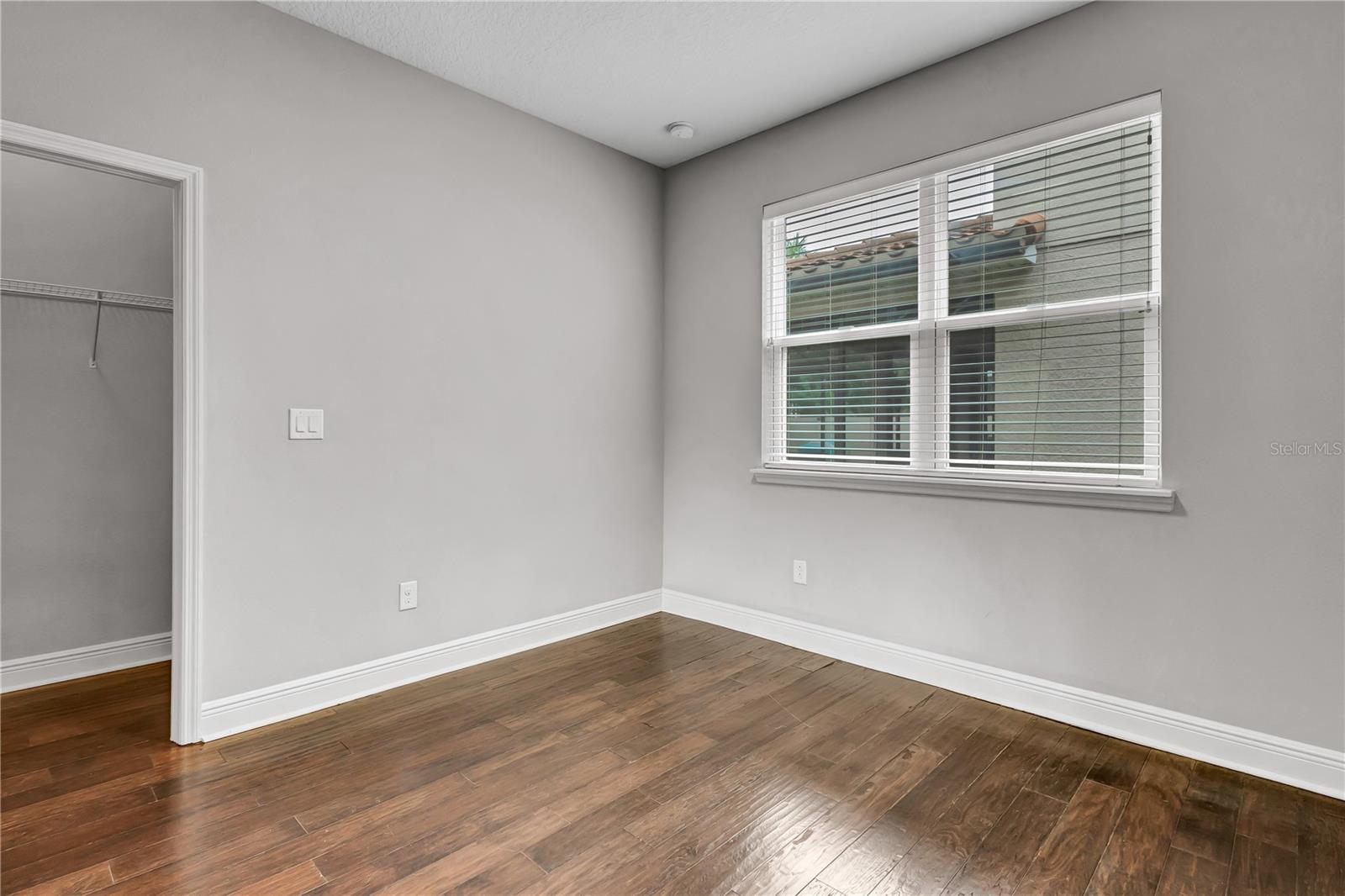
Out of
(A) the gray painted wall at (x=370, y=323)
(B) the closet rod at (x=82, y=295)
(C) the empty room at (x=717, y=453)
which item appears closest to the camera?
(C) the empty room at (x=717, y=453)

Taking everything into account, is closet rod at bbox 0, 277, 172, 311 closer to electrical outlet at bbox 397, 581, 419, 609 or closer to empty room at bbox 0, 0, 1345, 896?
empty room at bbox 0, 0, 1345, 896

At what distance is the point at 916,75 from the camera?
3070mm

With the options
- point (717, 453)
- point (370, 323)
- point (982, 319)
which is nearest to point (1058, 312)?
point (982, 319)

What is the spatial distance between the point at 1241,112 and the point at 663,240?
8.99 feet

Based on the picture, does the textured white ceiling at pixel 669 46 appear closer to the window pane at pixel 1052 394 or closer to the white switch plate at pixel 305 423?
the window pane at pixel 1052 394

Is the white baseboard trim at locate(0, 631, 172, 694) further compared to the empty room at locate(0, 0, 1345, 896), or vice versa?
the white baseboard trim at locate(0, 631, 172, 694)

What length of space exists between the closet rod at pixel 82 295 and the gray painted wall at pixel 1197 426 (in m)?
3.35

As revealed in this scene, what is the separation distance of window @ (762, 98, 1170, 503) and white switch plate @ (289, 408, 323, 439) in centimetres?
213

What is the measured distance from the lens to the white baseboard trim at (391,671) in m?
2.54

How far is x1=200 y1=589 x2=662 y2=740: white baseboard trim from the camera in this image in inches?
100

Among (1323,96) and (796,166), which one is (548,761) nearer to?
(796,166)

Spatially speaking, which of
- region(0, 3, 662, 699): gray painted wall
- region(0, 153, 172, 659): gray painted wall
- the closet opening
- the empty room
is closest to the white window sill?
the empty room

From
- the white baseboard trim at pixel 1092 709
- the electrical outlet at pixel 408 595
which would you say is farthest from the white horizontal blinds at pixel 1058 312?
the electrical outlet at pixel 408 595

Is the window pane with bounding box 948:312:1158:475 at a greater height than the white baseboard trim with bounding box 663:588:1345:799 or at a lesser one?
greater
